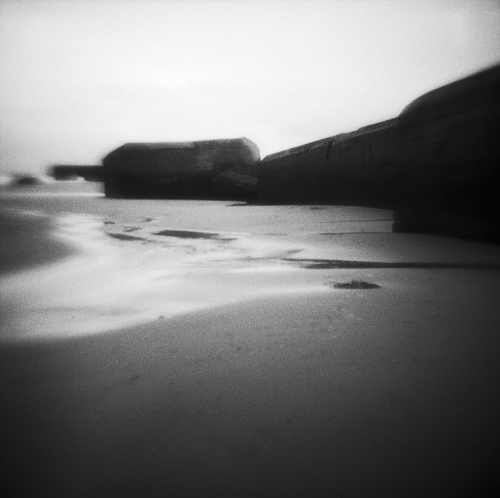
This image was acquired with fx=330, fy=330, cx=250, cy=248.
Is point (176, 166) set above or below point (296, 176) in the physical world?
above

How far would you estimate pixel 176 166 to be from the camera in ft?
20.3

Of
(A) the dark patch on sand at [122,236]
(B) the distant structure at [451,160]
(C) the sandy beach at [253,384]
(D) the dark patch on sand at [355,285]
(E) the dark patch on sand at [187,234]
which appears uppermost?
(B) the distant structure at [451,160]

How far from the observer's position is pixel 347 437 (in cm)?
37

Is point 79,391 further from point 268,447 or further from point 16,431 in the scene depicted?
point 268,447

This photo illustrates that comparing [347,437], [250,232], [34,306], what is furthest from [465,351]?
[250,232]

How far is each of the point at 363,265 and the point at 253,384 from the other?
2.46 feet

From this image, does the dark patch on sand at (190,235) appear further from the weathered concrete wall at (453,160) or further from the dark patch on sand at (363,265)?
the weathered concrete wall at (453,160)

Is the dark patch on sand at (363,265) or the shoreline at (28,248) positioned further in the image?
the shoreline at (28,248)

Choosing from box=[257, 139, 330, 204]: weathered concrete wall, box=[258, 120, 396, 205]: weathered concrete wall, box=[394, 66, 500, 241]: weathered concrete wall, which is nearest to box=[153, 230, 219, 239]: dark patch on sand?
box=[394, 66, 500, 241]: weathered concrete wall

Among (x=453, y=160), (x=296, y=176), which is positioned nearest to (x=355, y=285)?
(x=453, y=160)

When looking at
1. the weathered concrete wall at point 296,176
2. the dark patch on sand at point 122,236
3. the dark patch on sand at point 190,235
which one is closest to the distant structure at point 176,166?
the weathered concrete wall at point 296,176

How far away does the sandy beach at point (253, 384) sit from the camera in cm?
33

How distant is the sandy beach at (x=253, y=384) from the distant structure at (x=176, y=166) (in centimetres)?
539

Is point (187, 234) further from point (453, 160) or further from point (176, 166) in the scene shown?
point (176, 166)
